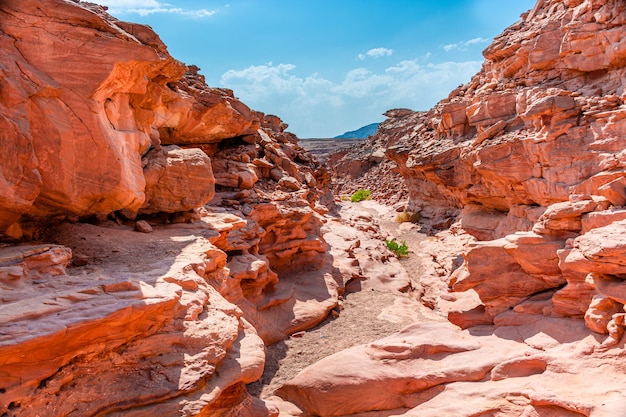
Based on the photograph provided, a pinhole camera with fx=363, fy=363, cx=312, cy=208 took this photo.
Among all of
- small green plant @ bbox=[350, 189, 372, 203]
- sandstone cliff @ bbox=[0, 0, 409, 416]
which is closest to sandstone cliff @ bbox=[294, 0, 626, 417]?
sandstone cliff @ bbox=[0, 0, 409, 416]

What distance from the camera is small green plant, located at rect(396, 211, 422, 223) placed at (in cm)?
2719

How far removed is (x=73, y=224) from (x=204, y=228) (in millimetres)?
3019

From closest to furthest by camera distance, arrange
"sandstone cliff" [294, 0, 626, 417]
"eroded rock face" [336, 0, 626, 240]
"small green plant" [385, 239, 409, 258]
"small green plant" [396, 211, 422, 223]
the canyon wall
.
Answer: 1. "sandstone cliff" [294, 0, 626, 417]
2. the canyon wall
3. "eroded rock face" [336, 0, 626, 240]
4. "small green plant" [385, 239, 409, 258]
5. "small green plant" [396, 211, 422, 223]

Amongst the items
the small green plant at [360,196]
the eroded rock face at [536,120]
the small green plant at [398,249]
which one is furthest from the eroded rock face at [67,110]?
the small green plant at [360,196]

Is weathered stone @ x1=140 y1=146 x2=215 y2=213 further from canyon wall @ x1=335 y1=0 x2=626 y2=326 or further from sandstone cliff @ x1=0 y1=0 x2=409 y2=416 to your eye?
canyon wall @ x1=335 y1=0 x2=626 y2=326

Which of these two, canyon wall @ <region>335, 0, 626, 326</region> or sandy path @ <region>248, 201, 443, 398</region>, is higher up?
canyon wall @ <region>335, 0, 626, 326</region>

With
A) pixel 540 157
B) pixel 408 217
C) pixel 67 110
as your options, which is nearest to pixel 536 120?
pixel 540 157

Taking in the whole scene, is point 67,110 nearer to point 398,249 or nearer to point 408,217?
point 398,249

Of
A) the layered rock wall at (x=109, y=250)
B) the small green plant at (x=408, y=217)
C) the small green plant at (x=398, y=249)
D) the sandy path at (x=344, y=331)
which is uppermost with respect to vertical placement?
the layered rock wall at (x=109, y=250)

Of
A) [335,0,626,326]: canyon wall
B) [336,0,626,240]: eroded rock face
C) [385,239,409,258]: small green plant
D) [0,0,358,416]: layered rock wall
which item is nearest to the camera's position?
[0,0,358,416]: layered rock wall

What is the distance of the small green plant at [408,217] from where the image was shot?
27.2m

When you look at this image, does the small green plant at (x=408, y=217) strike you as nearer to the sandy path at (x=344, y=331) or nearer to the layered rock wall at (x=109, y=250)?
the sandy path at (x=344, y=331)

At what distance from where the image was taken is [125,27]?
870cm

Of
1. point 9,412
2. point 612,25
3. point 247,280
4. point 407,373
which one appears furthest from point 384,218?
point 9,412
